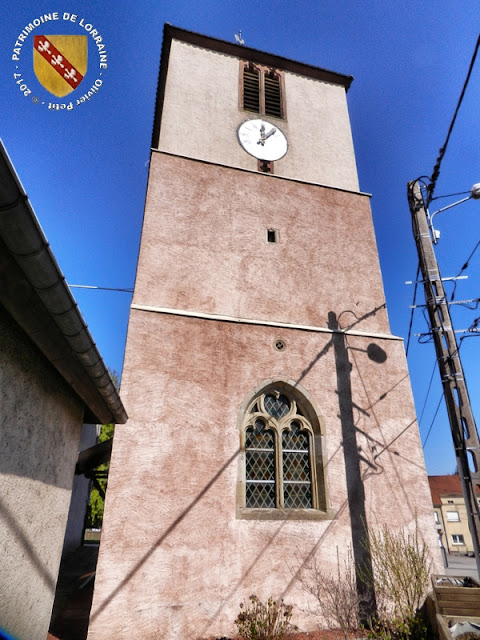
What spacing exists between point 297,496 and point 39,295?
579cm

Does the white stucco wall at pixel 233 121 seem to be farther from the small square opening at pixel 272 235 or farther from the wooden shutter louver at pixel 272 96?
the small square opening at pixel 272 235

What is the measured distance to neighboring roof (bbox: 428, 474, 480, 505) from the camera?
133ft

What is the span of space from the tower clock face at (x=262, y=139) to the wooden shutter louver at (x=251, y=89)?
2.24 ft


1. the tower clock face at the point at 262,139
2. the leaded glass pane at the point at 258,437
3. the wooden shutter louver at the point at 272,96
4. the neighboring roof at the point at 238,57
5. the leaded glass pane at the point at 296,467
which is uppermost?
the neighboring roof at the point at 238,57

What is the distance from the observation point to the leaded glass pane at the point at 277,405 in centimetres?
727

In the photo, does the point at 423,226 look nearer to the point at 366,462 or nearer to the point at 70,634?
the point at 366,462

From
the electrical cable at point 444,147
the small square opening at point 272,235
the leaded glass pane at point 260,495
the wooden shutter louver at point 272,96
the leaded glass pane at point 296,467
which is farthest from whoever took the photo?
the wooden shutter louver at point 272,96

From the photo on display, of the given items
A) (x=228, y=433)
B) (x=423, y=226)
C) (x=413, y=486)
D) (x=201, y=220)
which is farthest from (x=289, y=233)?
(x=413, y=486)

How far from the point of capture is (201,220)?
28.7 ft

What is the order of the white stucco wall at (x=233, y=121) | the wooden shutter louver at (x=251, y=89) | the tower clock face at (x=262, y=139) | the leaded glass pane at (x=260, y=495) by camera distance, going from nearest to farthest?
1. the leaded glass pane at (x=260, y=495)
2. the white stucco wall at (x=233, y=121)
3. the tower clock face at (x=262, y=139)
4. the wooden shutter louver at (x=251, y=89)

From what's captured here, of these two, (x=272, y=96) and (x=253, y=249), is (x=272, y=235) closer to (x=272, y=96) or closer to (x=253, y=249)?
(x=253, y=249)

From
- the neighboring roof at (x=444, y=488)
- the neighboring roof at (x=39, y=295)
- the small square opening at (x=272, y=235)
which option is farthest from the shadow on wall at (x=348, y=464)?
the neighboring roof at (x=444, y=488)

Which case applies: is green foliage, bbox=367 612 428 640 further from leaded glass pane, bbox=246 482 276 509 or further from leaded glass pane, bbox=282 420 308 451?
leaded glass pane, bbox=282 420 308 451

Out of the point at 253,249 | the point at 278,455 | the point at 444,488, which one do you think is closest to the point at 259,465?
the point at 278,455
